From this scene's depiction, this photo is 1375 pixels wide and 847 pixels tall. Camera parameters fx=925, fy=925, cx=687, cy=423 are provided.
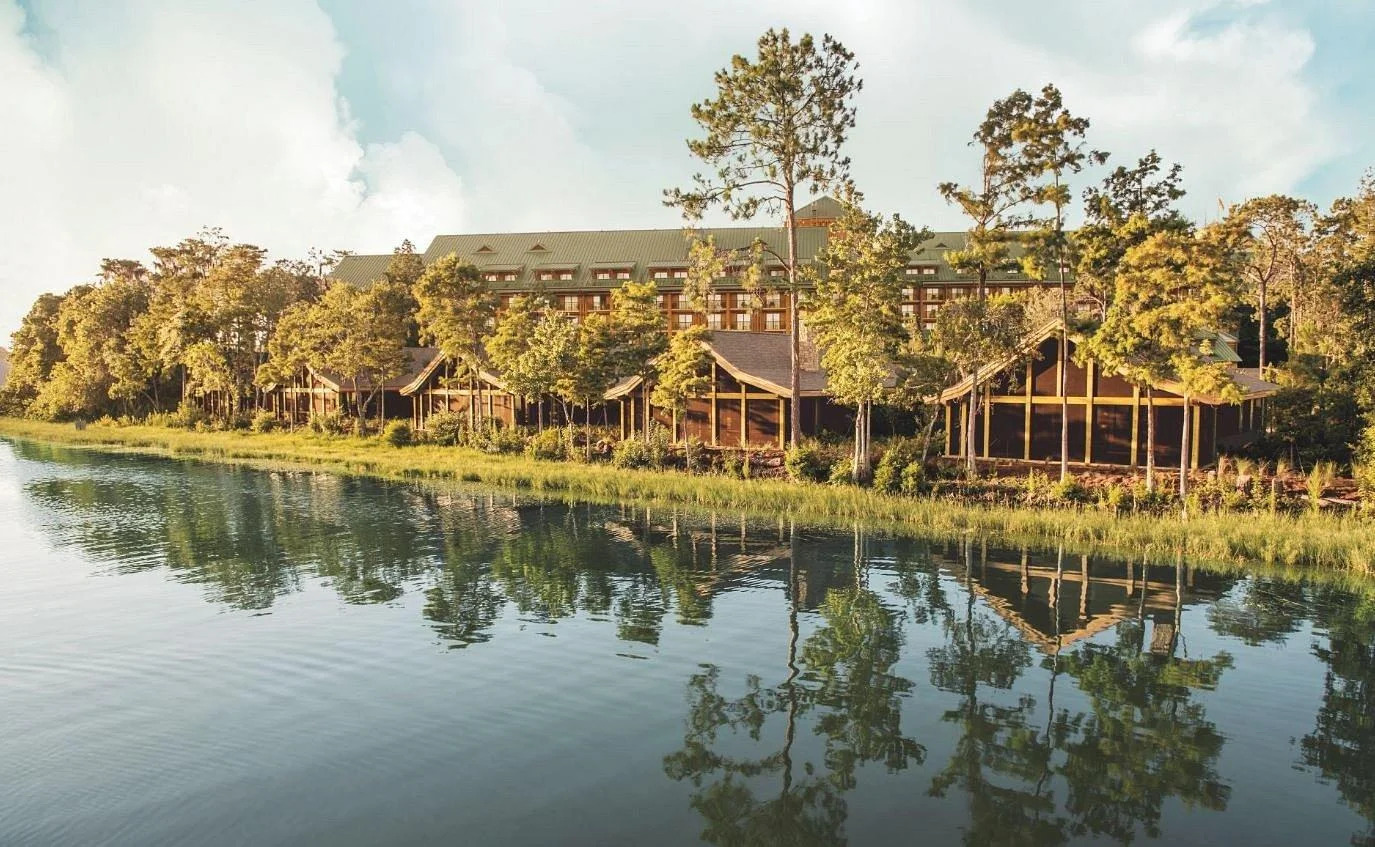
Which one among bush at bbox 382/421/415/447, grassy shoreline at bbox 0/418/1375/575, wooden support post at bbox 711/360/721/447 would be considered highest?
wooden support post at bbox 711/360/721/447

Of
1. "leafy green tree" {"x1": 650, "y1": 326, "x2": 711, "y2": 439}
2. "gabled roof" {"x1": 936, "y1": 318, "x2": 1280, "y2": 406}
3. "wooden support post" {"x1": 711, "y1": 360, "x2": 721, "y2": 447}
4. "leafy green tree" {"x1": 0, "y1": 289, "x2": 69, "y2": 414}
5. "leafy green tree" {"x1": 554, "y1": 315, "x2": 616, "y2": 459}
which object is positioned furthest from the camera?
"leafy green tree" {"x1": 0, "y1": 289, "x2": 69, "y2": 414}

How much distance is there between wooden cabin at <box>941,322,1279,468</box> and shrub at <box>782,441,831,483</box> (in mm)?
4749

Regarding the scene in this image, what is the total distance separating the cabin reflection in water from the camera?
1700cm

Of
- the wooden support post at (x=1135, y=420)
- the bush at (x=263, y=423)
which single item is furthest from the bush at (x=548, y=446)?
the bush at (x=263, y=423)

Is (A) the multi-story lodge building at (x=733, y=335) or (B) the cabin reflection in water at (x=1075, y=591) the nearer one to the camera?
(B) the cabin reflection in water at (x=1075, y=591)

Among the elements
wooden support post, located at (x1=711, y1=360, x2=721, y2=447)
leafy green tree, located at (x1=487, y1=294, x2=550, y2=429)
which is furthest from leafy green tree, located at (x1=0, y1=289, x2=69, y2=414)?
wooden support post, located at (x1=711, y1=360, x2=721, y2=447)

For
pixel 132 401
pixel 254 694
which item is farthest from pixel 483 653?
pixel 132 401

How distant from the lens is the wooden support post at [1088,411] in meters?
29.9

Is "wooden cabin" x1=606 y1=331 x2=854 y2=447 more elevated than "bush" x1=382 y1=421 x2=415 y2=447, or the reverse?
"wooden cabin" x1=606 y1=331 x2=854 y2=447

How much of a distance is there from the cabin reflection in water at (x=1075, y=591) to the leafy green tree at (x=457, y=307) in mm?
29188

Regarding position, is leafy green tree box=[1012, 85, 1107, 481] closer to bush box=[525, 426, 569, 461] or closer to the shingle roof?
bush box=[525, 426, 569, 461]

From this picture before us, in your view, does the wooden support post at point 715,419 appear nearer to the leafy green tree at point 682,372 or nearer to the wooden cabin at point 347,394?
the leafy green tree at point 682,372

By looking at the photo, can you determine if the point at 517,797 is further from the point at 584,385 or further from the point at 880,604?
the point at 584,385

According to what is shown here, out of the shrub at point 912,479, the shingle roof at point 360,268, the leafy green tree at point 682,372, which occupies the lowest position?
the shrub at point 912,479
